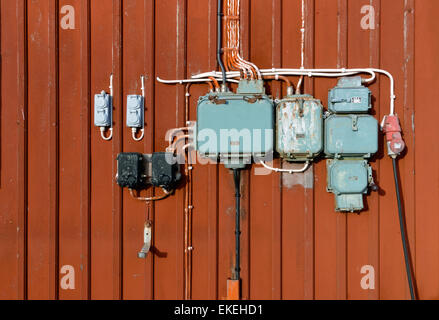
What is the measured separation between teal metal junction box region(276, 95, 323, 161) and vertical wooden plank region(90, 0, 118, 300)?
46.5 inches

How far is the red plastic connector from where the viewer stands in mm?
1879

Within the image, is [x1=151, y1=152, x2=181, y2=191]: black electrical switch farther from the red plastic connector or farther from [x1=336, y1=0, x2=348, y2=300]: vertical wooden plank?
the red plastic connector

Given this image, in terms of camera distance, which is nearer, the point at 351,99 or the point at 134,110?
the point at 351,99

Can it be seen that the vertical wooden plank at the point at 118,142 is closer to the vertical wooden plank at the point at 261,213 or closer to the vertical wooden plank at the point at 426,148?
the vertical wooden plank at the point at 261,213

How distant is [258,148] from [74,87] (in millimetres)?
1413

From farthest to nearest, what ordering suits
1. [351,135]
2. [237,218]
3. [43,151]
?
1. [43,151]
2. [237,218]
3. [351,135]

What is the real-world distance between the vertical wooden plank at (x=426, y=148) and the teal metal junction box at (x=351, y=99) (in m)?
0.42

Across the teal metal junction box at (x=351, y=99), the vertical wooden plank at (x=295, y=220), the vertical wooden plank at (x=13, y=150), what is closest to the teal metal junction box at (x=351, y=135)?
the teal metal junction box at (x=351, y=99)

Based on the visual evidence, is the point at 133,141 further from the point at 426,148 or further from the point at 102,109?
the point at 426,148

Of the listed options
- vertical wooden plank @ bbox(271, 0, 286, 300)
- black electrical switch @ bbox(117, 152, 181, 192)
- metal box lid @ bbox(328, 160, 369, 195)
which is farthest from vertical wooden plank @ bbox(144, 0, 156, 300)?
metal box lid @ bbox(328, 160, 369, 195)

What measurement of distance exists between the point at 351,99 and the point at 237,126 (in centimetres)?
77

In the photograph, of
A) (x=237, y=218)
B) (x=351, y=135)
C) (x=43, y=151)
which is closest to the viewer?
(x=351, y=135)

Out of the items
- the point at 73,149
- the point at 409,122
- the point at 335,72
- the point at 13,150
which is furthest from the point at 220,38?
the point at 13,150

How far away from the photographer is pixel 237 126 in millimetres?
1879
